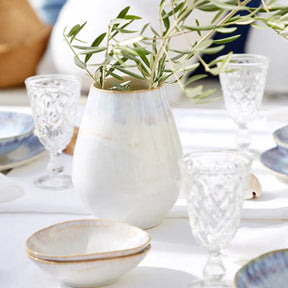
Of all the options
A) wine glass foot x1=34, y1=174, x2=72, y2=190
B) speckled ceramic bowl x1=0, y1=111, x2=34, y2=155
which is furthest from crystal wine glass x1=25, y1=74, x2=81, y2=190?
speckled ceramic bowl x1=0, y1=111, x2=34, y2=155

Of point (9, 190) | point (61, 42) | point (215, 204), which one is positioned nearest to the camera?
point (215, 204)

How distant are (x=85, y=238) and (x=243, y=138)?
50 cm

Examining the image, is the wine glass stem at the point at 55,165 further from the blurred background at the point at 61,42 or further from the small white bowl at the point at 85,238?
the blurred background at the point at 61,42

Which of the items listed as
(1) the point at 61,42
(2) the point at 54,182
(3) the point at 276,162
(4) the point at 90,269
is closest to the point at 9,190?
(2) the point at 54,182

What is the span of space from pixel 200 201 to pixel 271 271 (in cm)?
10

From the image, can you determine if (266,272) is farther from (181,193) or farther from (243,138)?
(243,138)

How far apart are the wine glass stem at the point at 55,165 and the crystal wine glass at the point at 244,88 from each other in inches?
12.6

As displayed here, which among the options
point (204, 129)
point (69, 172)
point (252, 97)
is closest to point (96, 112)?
point (69, 172)

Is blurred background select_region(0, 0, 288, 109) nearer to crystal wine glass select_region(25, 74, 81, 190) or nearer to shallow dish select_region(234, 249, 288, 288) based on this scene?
crystal wine glass select_region(25, 74, 81, 190)

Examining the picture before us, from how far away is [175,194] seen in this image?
799 millimetres

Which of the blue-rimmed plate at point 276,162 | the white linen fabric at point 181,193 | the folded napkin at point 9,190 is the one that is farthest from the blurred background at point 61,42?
the folded napkin at point 9,190

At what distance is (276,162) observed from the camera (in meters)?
1.01

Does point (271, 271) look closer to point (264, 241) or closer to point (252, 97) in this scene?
point (264, 241)

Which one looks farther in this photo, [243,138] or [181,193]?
[243,138]
